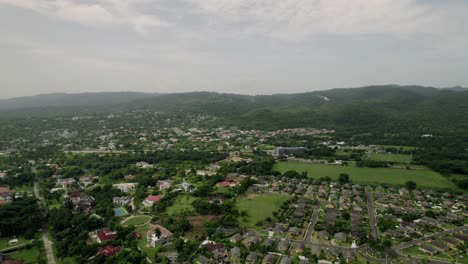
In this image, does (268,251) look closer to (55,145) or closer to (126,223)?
(126,223)

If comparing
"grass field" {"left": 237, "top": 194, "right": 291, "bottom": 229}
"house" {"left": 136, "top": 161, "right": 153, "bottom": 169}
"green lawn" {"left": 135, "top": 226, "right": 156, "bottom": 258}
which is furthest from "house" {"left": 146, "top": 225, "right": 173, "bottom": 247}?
"house" {"left": 136, "top": 161, "right": 153, "bottom": 169}

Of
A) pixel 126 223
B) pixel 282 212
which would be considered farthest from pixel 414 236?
pixel 126 223

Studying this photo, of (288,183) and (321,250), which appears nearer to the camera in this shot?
(321,250)

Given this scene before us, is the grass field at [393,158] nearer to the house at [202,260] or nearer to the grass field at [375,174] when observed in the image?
the grass field at [375,174]

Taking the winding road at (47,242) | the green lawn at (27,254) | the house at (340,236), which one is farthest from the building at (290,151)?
the green lawn at (27,254)

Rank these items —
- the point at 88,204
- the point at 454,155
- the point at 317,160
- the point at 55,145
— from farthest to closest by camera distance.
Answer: the point at 55,145, the point at 317,160, the point at 454,155, the point at 88,204

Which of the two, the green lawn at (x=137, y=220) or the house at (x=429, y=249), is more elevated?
the house at (x=429, y=249)

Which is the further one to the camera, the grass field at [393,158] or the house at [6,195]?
the grass field at [393,158]
